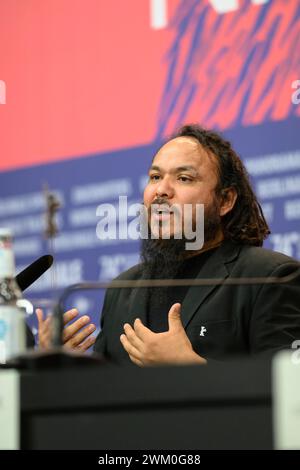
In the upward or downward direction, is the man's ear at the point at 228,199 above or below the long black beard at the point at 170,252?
above

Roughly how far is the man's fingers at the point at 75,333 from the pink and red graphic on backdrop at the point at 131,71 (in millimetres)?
1223

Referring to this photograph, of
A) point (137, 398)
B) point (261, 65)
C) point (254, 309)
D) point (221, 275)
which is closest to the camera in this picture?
point (137, 398)

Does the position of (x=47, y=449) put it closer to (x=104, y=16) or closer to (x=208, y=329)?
(x=208, y=329)

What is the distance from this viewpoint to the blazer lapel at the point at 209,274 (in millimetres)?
2828

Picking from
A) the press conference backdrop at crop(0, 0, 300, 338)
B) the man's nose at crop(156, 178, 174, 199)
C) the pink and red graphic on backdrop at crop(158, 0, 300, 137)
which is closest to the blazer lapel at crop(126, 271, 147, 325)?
the man's nose at crop(156, 178, 174, 199)

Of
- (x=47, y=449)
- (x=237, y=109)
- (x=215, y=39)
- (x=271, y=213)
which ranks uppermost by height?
(x=215, y=39)

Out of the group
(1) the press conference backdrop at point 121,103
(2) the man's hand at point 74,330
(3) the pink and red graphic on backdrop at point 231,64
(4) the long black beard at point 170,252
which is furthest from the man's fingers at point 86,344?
(3) the pink and red graphic on backdrop at point 231,64

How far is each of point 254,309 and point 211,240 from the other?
0.51 meters

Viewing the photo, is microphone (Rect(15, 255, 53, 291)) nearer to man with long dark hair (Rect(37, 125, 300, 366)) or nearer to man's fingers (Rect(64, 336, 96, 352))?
man with long dark hair (Rect(37, 125, 300, 366))

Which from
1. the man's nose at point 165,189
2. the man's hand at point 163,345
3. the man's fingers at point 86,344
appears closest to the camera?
the man's hand at point 163,345

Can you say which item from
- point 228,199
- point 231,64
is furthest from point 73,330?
point 231,64

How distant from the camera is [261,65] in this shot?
3389mm

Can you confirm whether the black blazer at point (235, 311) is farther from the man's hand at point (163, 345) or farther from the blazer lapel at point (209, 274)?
the man's hand at point (163, 345)

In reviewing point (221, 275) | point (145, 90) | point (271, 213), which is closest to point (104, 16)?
point (145, 90)
